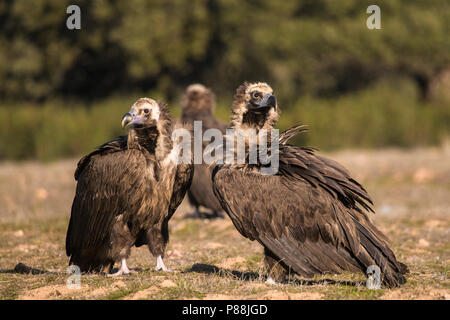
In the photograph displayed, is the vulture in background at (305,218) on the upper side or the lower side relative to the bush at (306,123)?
lower

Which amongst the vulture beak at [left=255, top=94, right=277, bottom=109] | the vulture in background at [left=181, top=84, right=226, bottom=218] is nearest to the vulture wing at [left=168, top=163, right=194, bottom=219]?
the vulture beak at [left=255, top=94, right=277, bottom=109]

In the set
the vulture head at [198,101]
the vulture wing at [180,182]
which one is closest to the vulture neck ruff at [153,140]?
the vulture wing at [180,182]

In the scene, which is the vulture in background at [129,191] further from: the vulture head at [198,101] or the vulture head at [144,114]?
the vulture head at [198,101]

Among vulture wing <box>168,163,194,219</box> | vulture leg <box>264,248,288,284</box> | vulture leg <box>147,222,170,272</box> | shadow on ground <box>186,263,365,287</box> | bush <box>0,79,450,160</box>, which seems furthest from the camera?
bush <box>0,79,450,160</box>

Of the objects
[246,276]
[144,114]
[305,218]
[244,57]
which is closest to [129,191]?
[144,114]

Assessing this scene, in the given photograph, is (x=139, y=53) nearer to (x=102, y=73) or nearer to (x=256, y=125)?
(x=102, y=73)

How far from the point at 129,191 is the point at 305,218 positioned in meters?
1.67

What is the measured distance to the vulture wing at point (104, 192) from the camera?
661cm

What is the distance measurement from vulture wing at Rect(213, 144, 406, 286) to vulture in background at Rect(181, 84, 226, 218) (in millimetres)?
4190

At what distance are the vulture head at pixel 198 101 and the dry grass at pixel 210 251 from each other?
182cm

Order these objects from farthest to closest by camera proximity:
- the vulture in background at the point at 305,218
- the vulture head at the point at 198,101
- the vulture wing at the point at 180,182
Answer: the vulture head at the point at 198,101 < the vulture wing at the point at 180,182 < the vulture in background at the point at 305,218

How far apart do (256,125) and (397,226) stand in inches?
161

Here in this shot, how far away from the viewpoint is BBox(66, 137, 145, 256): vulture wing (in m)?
6.61

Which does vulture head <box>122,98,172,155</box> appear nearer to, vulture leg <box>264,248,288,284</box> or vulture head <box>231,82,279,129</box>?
vulture head <box>231,82,279,129</box>
